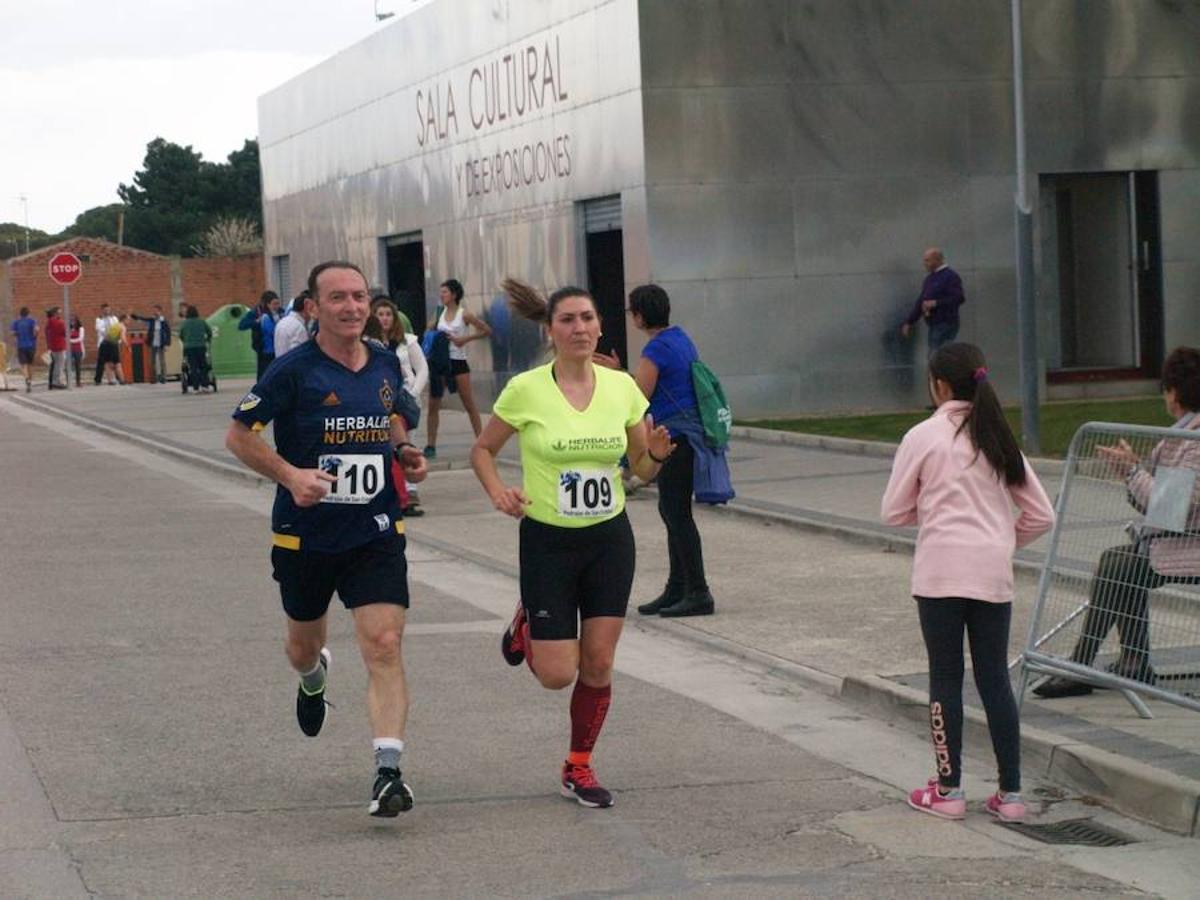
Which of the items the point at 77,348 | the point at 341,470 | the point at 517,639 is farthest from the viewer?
the point at 77,348

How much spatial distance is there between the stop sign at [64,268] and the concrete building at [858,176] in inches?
746

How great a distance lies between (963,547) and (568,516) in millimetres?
1356

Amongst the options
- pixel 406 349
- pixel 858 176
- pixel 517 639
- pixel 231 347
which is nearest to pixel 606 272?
pixel 858 176

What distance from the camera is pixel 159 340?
149 feet

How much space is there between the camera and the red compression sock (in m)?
7.26

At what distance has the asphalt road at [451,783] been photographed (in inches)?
249

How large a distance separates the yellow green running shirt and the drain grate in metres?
1.77

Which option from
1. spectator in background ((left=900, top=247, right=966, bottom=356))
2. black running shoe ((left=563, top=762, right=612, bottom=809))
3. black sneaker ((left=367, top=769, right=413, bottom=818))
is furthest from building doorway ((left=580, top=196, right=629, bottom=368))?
black sneaker ((left=367, top=769, right=413, bottom=818))

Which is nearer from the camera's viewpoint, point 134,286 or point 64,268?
point 64,268

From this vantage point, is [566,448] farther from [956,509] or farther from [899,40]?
[899,40]

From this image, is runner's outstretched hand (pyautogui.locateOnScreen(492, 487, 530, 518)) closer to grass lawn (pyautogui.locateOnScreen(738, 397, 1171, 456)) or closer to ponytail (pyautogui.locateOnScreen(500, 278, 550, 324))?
ponytail (pyautogui.locateOnScreen(500, 278, 550, 324))

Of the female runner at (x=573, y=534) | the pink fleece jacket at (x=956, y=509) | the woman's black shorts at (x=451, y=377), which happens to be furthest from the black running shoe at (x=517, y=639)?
the woman's black shorts at (x=451, y=377)

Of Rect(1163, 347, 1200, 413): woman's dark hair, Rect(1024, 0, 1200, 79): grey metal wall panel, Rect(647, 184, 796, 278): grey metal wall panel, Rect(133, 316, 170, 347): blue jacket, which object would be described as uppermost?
Rect(1024, 0, 1200, 79): grey metal wall panel

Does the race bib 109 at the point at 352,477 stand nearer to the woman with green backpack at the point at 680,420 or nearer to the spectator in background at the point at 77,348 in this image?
the woman with green backpack at the point at 680,420
